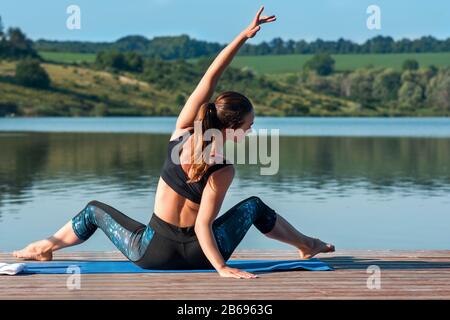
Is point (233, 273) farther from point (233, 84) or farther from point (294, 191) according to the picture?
point (233, 84)

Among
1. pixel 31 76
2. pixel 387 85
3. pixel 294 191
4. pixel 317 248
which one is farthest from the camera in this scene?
pixel 387 85

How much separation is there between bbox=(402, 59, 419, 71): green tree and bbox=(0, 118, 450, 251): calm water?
5458cm

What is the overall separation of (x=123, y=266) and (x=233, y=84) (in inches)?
3165

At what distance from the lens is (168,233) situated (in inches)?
240

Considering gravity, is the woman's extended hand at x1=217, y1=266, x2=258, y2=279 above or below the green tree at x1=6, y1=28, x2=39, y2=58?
below

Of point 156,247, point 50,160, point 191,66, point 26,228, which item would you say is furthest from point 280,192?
point 191,66

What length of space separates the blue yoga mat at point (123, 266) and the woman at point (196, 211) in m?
0.18

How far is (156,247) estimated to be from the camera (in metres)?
6.22

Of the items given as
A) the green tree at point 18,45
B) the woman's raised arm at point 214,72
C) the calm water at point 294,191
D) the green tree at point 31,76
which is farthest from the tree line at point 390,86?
the woman's raised arm at point 214,72

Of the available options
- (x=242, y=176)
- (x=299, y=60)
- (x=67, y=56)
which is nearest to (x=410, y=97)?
(x=299, y=60)

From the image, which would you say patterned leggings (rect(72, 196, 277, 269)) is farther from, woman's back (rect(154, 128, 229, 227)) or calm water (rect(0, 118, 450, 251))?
calm water (rect(0, 118, 450, 251))

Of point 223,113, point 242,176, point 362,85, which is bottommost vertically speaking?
point 242,176

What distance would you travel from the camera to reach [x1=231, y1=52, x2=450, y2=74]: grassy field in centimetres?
9112

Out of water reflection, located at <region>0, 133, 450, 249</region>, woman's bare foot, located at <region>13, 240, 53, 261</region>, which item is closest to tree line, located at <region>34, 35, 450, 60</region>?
water reflection, located at <region>0, 133, 450, 249</region>
